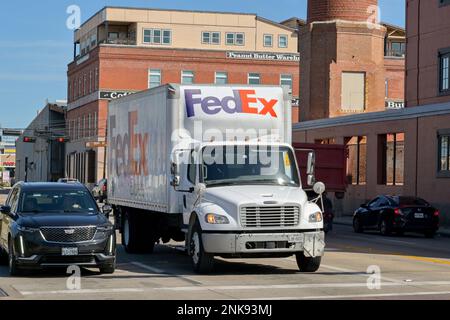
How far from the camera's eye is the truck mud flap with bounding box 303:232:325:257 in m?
16.0

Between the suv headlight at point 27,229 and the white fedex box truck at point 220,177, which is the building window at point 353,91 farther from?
the suv headlight at point 27,229

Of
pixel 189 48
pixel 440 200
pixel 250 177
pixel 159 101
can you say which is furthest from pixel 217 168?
pixel 189 48

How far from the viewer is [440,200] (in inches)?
1547

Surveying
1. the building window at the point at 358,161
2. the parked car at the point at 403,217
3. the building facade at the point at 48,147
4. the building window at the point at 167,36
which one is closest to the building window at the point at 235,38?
the building window at the point at 167,36

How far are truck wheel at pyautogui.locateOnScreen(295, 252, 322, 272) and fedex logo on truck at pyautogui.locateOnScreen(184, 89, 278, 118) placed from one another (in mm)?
3059

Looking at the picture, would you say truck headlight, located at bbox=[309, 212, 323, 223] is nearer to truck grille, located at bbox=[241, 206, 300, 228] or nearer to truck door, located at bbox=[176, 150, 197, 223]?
truck grille, located at bbox=[241, 206, 300, 228]

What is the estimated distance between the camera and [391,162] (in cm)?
4597

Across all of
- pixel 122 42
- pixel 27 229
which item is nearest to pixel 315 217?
pixel 27 229

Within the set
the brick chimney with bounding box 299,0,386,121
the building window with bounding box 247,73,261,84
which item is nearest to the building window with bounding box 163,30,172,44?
the building window with bounding box 247,73,261,84

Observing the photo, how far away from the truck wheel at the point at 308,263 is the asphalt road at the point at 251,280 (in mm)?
166

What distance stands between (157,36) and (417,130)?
46984 mm

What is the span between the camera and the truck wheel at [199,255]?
16.0 metres

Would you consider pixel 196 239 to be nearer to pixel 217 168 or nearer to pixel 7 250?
pixel 217 168

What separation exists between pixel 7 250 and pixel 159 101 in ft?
14.6
